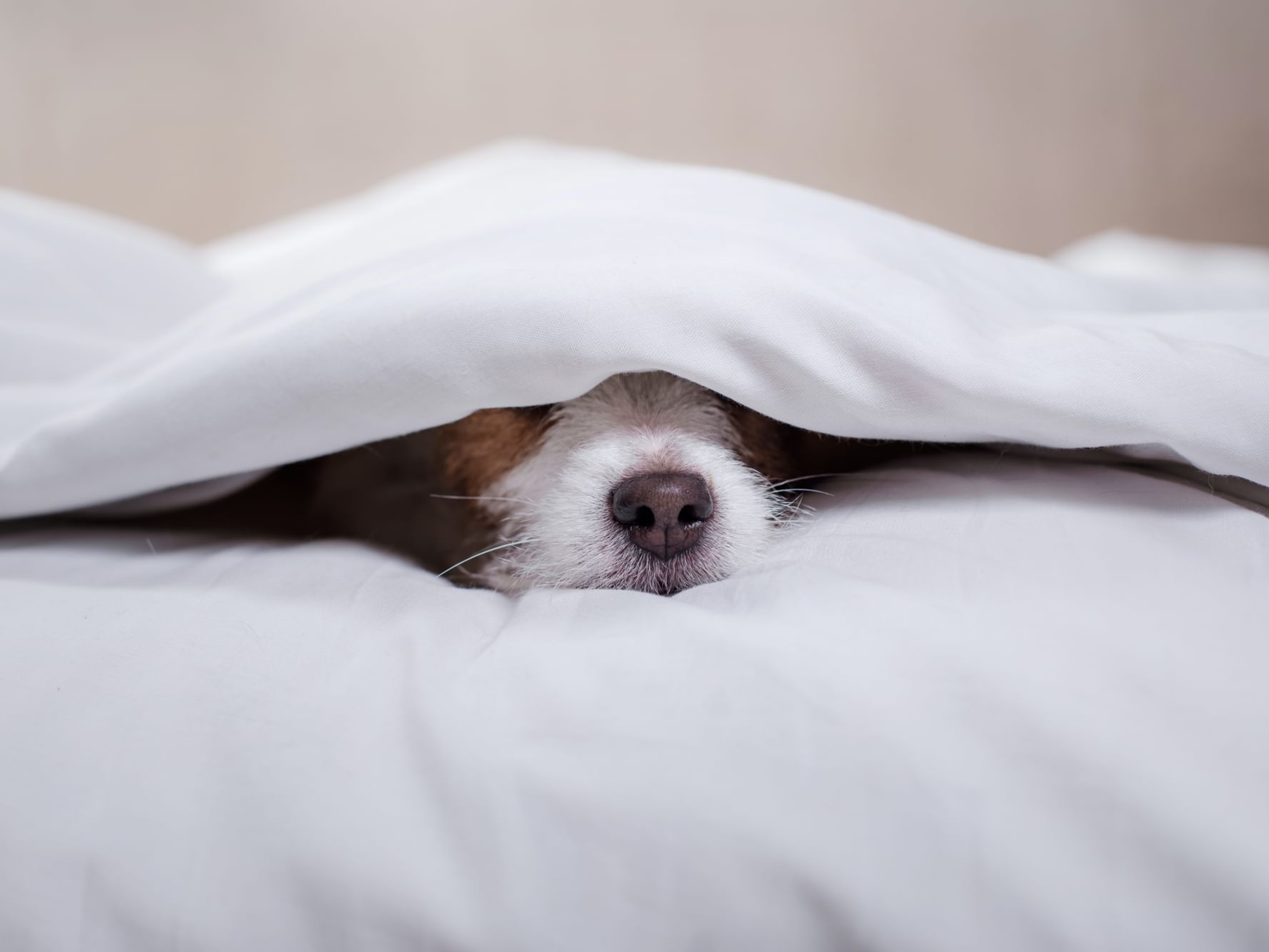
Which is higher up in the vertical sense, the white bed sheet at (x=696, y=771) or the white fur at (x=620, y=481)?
the white fur at (x=620, y=481)

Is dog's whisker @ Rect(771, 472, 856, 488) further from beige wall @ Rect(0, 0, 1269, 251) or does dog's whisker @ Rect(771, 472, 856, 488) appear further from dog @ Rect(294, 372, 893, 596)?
beige wall @ Rect(0, 0, 1269, 251)

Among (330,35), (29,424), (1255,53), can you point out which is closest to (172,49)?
(330,35)

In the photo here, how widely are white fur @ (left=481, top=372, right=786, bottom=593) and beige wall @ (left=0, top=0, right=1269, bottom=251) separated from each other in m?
1.65

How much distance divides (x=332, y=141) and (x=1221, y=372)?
2345 mm

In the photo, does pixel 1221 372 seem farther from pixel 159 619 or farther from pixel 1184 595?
pixel 159 619

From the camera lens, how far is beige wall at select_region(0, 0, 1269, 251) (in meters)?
2.17

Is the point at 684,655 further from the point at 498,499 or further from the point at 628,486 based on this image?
the point at 498,499

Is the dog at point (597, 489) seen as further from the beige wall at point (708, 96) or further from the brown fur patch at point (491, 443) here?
the beige wall at point (708, 96)

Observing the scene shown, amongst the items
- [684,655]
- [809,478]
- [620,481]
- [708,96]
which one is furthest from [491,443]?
[708,96]

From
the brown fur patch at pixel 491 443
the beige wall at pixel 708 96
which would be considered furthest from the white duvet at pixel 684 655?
the beige wall at pixel 708 96

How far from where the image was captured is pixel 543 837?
1.40ft

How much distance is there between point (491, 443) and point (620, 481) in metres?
0.21

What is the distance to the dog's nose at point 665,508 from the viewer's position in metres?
0.76

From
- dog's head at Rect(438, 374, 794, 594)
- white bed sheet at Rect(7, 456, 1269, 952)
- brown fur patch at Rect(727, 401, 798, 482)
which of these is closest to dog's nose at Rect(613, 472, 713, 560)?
dog's head at Rect(438, 374, 794, 594)
